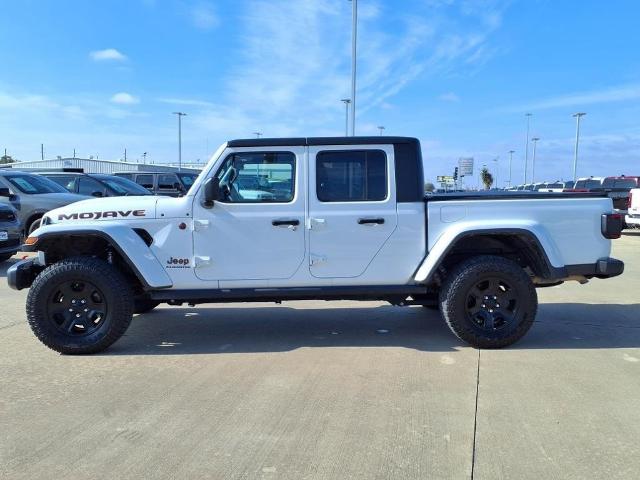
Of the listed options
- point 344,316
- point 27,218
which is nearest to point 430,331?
point 344,316

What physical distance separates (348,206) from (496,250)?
1631 mm

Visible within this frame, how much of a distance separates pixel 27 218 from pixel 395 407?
10.4 metres

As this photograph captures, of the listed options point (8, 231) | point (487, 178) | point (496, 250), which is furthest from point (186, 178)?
point (487, 178)

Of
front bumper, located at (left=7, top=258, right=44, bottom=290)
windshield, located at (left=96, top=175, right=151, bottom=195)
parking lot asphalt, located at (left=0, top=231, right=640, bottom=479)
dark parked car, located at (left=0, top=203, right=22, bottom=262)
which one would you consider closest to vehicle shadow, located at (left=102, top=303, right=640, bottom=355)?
parking lot asphalt, located at (left=0, top=231, right=640, bottom=479)

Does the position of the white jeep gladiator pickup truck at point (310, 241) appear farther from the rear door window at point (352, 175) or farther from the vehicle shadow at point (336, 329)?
the vehicle shadow at point (336, 329)

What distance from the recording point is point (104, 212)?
5.09 meters

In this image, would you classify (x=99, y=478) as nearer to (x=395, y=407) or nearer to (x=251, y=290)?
(x=395, y=407)

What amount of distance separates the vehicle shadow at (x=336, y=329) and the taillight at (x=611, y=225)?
1119mm

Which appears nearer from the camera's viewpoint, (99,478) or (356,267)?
(99,478)

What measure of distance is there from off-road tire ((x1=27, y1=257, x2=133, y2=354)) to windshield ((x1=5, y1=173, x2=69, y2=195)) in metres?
7.76

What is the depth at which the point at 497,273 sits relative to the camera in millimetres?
5145

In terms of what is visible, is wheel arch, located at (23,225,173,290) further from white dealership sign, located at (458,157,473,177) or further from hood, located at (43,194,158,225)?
white dealership sign, located at (458,157,473,177)

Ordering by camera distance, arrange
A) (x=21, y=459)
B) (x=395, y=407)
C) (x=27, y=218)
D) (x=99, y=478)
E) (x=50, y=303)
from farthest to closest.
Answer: (x=27, y=218), (x=50, y=303), (x=395, y=407), (x=21, y=459), (x=99, y=478)

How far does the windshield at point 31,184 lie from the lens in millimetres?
11766
